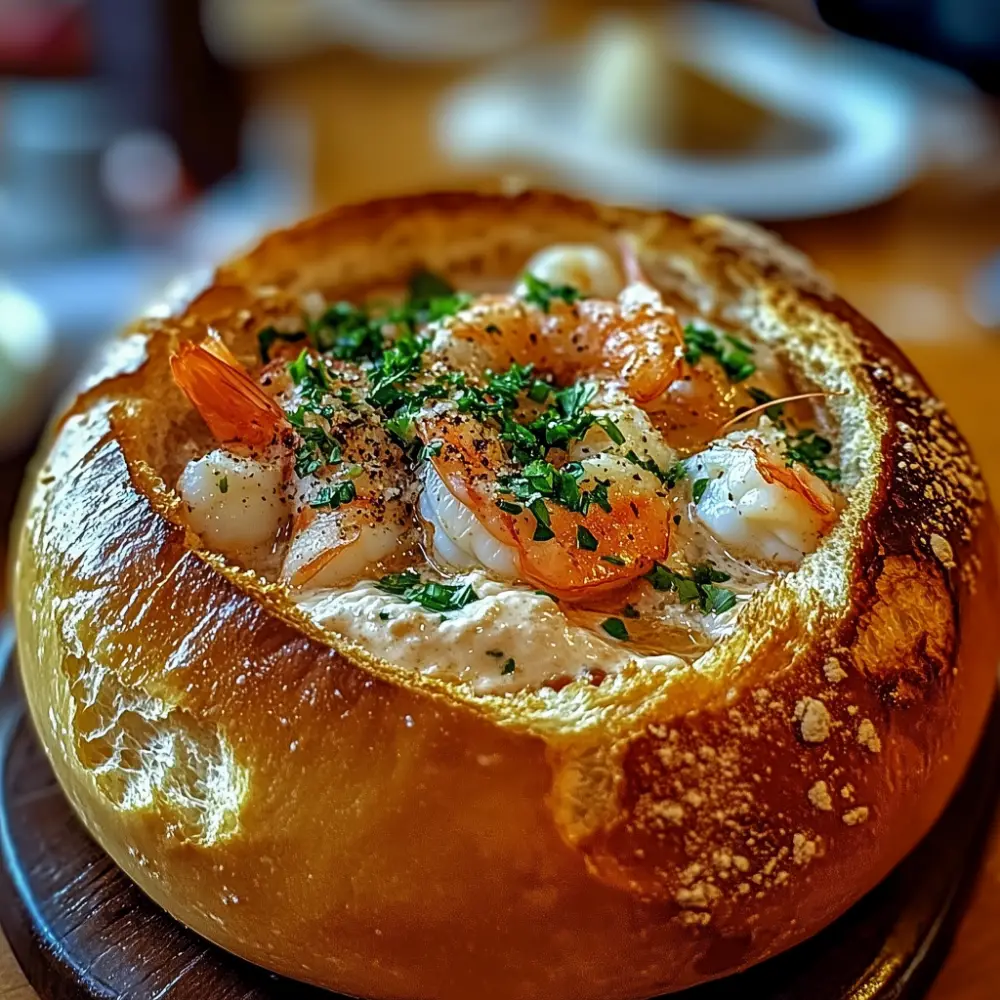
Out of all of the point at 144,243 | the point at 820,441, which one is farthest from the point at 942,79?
the point at 820,441

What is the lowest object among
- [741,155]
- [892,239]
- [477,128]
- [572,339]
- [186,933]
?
[892,239]

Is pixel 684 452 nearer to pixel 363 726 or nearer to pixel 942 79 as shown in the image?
pixel 363 726

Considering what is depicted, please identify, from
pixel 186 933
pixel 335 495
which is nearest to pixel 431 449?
pixel 335 495

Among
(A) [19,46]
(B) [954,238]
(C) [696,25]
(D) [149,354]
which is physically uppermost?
(D) [149,354]

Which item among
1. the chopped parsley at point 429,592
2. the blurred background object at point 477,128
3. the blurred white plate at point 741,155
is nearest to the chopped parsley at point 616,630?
the chopped parsley at point 429,592

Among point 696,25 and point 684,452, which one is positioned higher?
point 684,452

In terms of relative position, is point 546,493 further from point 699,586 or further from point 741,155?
point 741,155
